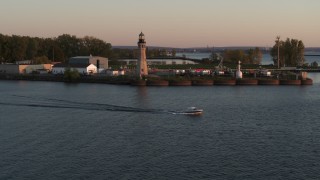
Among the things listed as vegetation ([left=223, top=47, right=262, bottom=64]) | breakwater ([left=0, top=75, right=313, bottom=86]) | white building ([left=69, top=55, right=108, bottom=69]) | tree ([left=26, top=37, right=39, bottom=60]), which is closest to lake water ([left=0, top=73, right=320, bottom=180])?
breakwater ([left=0, top=75, right=313, bottom=86])

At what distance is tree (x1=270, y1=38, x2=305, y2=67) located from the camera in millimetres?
82438

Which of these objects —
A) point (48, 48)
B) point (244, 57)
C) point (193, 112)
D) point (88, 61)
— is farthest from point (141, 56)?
point (244, 57)

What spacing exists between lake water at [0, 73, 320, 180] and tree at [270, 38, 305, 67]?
147 ft

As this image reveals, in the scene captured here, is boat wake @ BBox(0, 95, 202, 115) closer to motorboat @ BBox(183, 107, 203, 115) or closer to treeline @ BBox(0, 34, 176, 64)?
motorboat @ BBox(183, 107, 203, 115)

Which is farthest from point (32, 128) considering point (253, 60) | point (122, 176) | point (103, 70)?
point (253, 60)

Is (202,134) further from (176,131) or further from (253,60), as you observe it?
(253,60)

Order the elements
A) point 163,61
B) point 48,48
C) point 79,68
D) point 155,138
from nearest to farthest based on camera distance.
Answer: point 155,138
point 79,68
point 48,48
point 163,61

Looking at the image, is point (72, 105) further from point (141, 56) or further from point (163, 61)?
point (163, 61)

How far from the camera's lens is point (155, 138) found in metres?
23.7

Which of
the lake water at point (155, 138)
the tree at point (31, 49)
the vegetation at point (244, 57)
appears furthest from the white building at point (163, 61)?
the lake water at point (155, 138)

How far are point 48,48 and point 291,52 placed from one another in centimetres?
4186

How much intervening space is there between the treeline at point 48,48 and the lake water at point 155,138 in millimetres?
41750

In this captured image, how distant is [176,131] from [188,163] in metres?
6.21

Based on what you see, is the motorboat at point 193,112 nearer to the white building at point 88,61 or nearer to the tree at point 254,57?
the white building at point 88,61
